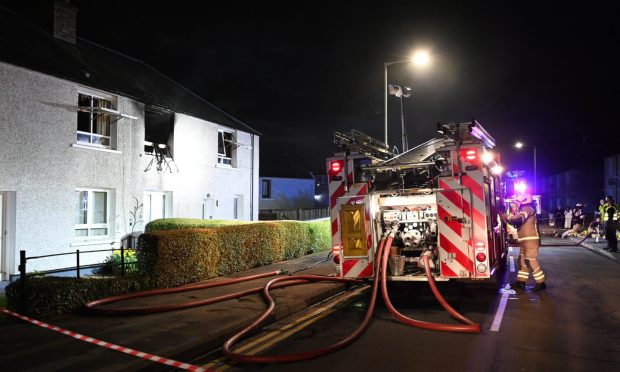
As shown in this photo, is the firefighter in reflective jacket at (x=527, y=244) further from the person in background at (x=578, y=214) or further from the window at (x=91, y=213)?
the person in background at (x=578, y=214)

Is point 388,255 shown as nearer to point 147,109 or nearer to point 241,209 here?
point 147,109

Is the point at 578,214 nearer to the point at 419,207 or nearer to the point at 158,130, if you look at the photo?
the point at 419,207

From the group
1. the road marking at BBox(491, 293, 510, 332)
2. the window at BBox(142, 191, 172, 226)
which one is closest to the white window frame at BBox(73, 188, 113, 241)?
the window at BBox(142, 191, 172, 226)

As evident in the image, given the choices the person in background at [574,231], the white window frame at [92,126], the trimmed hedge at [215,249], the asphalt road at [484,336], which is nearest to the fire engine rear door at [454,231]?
the asphalt road at [484,336]

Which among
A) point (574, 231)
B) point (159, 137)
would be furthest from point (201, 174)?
point (574, 231)

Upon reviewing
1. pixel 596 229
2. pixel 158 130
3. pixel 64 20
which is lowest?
pixel 596 229

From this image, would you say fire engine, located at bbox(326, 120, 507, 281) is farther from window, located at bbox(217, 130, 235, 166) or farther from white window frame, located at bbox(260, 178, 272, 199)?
white window frame, located at bbox(260, 178, 272, 199)

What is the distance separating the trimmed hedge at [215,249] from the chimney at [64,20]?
8.88 meters

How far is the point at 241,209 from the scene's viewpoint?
20.0m

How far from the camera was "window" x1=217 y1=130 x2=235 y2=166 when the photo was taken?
18.8 m

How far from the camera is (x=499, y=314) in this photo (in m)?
7.35

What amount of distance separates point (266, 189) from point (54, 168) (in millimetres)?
32250

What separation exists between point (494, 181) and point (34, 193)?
410 inches

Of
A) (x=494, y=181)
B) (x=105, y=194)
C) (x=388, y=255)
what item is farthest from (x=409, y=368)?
(x=105, y=194)
